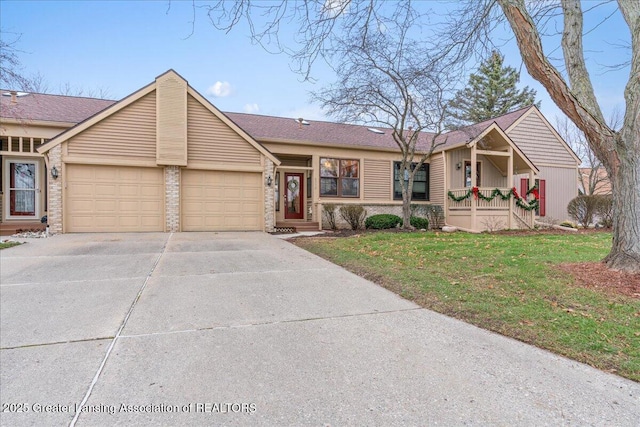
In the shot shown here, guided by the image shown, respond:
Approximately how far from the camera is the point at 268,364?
274cm

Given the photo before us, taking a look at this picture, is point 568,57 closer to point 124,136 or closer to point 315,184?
point 315,184

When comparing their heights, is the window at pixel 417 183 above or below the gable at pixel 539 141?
below

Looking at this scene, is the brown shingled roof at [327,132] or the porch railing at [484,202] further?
the brown shingled roof at [327,132]

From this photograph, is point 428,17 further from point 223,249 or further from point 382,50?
point 223,249

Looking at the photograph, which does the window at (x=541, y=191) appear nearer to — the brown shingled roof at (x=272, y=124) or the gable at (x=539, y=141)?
the gable at (x=539, y=141)

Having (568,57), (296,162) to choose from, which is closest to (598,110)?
(568,57)

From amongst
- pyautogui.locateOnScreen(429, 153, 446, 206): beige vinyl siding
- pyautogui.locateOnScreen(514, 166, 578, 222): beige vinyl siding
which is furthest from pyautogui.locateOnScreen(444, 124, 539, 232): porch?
pyautogui.locateOnScreen(514, 166, 578, 222): beige vinyl siding

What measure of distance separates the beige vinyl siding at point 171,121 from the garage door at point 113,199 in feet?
2.63

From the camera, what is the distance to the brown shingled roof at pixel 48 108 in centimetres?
1234

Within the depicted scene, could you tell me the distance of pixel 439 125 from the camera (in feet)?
43.4

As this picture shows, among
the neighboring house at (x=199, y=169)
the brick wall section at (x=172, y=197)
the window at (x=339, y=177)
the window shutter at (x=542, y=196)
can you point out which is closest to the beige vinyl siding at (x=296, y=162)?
the neighboring house at (x=199, y=169)

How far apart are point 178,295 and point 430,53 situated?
21.7 feet

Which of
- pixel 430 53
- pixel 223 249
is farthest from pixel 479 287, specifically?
pixel 223 249

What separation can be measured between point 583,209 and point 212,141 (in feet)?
54.0
